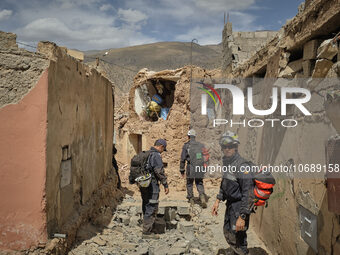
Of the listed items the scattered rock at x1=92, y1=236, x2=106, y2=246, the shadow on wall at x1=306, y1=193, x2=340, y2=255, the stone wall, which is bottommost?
the scattered rock at x1=92, y1=236, x2=106, y2=246

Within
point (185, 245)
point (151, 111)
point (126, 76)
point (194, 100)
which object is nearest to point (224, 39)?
point (194, 100)

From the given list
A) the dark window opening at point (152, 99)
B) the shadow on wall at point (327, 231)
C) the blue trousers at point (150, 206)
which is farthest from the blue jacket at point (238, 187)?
the dark window opening at point (152, 99)

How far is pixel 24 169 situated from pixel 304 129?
10.9 ft

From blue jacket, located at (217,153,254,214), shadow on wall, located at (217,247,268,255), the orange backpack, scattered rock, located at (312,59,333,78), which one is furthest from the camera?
shadow on wall, located at (217,247,268,255)

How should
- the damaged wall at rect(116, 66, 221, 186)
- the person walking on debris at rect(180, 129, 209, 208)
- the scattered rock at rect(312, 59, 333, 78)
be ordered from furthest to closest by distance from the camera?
the damaged wall at rect(116, 66, 221, 186)
the person walking on debris at rect(180, 129, 209, 208)
the scattered rock at rect(312, 59, 333, 78)

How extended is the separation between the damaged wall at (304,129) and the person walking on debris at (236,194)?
634 mm

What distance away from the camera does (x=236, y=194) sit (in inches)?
163

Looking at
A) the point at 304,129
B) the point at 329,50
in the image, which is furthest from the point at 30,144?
the point at 329,50

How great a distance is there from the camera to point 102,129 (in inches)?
282

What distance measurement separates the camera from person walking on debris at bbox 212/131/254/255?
12.8ft

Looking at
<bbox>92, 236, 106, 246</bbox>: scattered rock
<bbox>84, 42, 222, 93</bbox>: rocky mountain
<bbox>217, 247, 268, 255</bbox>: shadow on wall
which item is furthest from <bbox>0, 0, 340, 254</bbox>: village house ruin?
<bbox>84, 42, 222, 93</bbox>: rocky mountain

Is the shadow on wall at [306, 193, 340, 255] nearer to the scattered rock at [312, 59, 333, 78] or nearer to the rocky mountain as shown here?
the scattered rock at [312, 59, 333, 78]

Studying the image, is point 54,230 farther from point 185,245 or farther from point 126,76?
point 126,76

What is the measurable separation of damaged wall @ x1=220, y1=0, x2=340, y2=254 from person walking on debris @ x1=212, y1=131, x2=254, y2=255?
2.08 ft
